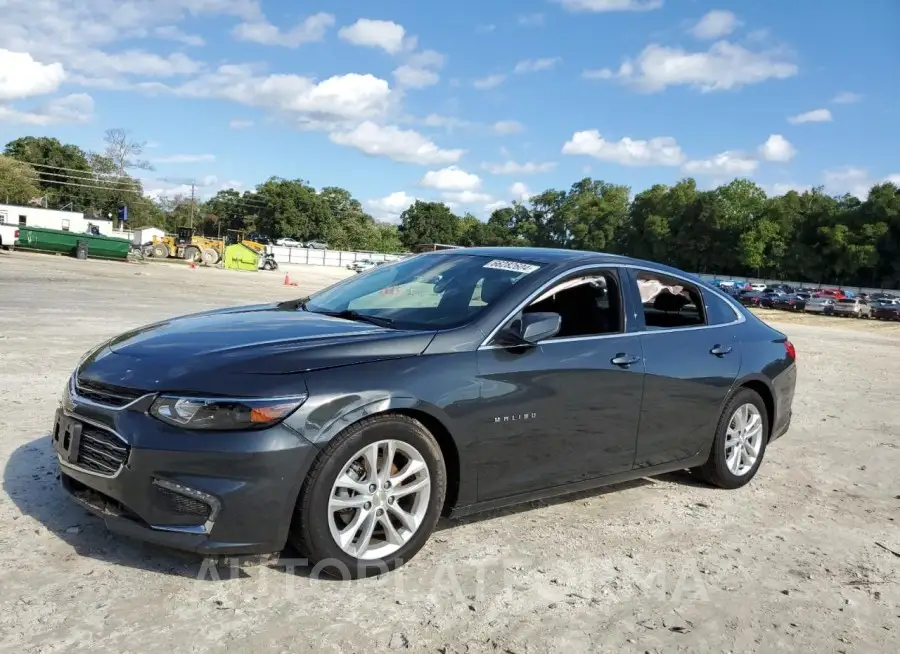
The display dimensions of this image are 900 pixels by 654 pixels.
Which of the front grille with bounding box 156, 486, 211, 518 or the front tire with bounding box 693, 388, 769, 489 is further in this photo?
the front tire with bounding box 693, 388, 769, 489

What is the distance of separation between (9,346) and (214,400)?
7.13 m

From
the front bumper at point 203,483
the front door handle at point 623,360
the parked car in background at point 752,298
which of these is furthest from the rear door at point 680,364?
the parked car in background at point 752,298

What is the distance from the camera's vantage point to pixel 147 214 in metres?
96.0

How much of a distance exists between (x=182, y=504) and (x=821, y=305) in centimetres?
5447

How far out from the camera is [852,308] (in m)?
50.1

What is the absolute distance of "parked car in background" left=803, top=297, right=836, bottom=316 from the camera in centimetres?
5056

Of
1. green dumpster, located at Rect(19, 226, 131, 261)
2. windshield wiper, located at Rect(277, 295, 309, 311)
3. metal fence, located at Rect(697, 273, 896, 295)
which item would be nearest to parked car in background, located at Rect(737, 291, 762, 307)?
metal fence, located at Rect(697, 273, 896, 295)

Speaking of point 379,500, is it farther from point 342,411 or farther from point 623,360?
point 623,360

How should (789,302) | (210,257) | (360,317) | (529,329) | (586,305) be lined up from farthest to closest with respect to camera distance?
(789,302), (210,257), (586,305), (360,317), (529,329)

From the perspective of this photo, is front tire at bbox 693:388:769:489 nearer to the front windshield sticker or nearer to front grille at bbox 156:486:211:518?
the front windshield sticker

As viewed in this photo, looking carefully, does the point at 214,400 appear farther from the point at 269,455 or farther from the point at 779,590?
the point at 779,590

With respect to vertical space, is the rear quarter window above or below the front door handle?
above

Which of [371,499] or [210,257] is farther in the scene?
[210,257]

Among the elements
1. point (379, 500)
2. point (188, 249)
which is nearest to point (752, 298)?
point (188, 249)
